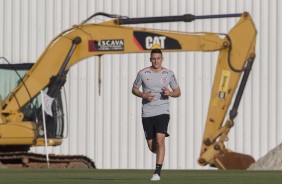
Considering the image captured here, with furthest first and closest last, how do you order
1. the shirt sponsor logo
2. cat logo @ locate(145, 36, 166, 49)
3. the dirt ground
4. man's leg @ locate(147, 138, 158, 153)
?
cat logo @ locate(145, 36, 166, 49) → the shirt sponsor logo → the dirt ground → man's leg @ locate(147, 138, 158, 153)

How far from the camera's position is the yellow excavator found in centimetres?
3356

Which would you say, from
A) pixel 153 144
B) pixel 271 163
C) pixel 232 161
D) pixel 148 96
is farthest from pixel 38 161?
pixel 148 96

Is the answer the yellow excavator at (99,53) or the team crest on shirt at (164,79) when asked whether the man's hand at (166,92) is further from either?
the yellow excavator at (99,53)

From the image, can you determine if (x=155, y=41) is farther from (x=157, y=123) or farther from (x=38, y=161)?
(x=157, y=123)

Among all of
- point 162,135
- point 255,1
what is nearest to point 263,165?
point 255,1

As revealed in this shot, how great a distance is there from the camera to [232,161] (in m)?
35.0

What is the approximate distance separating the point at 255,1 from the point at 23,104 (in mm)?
9087

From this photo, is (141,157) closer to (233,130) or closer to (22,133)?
(233,130)

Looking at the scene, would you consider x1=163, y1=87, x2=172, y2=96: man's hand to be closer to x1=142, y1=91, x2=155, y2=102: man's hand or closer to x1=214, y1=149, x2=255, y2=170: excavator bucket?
x1=142, y1=91, x2=155, y2=102: man's hand

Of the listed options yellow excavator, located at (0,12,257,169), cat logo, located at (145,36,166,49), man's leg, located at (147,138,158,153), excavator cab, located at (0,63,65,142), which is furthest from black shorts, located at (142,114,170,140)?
cat logo, located at (145,36,166,49)

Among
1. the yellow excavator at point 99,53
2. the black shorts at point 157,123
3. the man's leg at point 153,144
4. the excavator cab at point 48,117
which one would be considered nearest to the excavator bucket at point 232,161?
the yellow excavator at point 99,53

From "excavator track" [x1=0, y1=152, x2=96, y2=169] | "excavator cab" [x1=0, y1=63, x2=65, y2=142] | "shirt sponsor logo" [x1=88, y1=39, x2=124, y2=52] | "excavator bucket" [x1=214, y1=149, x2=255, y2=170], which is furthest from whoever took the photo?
"shirt sponsor logo" [x1=88, y1=39, x2=124, y2=52]

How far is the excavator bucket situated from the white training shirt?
12257 mm

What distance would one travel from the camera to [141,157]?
133 feet
